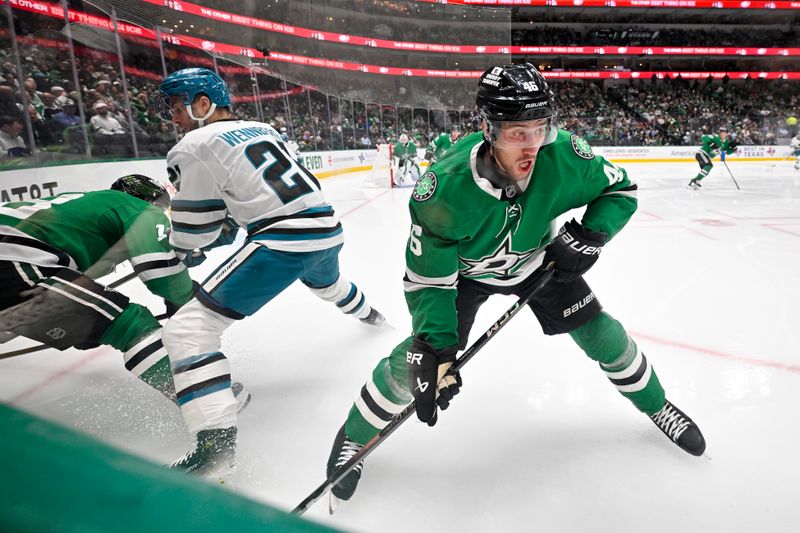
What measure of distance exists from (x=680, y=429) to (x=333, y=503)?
108 cm

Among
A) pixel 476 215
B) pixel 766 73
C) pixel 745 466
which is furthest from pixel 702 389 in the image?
pixel 766 73

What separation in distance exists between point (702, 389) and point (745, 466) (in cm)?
49

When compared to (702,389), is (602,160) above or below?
above

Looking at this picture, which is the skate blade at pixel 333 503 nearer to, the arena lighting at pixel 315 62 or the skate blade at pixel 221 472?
the skate blade at pixel 221 472

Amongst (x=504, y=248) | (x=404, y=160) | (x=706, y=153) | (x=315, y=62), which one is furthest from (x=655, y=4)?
(x=504, y=248)

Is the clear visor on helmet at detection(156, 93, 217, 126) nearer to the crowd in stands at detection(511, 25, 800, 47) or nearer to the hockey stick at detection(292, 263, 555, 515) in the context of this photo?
the hockey stick at detection(292, 263, 555, 515)

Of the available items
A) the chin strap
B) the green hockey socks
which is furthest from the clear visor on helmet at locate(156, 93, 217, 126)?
the green hockey socks

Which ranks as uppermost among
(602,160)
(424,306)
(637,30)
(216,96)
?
(637,30)

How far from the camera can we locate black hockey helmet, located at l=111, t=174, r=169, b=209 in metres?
1.99

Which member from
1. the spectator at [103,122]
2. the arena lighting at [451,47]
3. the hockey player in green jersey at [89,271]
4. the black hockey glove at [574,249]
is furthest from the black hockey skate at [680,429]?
the arena lighting at [451,47]

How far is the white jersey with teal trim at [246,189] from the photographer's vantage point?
1.53 metres

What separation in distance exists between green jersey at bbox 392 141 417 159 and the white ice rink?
6.65 metres

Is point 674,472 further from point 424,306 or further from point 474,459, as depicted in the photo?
point 424,306

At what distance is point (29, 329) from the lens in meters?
1.21
